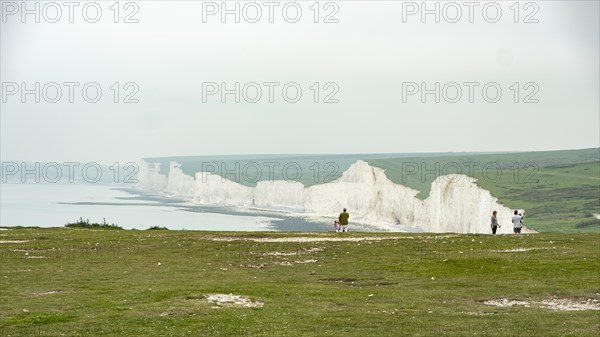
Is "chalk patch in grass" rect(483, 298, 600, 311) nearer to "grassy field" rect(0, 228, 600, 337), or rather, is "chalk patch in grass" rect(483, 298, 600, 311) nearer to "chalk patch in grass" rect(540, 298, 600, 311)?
"chalk patch in grass" rect(540, 298, 600, 311)

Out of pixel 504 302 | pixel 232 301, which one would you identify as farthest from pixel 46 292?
pixel 504 302

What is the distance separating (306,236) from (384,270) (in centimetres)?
2232

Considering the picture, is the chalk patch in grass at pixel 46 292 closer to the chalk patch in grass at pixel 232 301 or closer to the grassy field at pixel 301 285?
the grassy field at pixel 301 285

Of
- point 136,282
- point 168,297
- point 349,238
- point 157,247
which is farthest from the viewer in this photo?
point 349,238

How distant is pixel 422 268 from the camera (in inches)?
1725

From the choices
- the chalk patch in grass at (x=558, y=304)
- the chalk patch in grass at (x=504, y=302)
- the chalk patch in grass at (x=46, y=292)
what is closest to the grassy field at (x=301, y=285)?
the chalk patch in grass at (x=46, y=292)

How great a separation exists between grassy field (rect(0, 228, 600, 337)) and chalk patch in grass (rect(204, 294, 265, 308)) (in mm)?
295

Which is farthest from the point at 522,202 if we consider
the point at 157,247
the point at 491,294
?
the point at 491,294

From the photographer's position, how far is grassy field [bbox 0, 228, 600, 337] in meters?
28.2

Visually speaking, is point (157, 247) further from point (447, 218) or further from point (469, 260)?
point (447, 218)

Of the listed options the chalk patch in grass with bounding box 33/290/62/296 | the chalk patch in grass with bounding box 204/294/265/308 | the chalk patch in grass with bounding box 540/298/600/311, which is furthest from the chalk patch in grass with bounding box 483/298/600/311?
the chalk patch in grass with bounding box 33/290/62/296

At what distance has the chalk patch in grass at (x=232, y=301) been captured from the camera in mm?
32219

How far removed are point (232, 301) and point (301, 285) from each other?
5.66m

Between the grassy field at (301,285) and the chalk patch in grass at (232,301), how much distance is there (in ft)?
0.97
